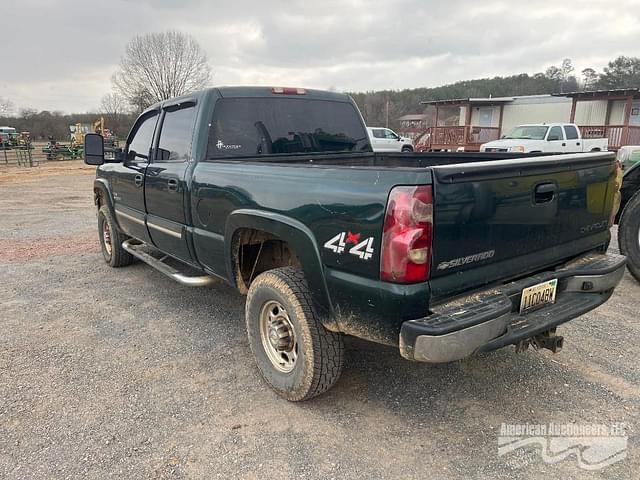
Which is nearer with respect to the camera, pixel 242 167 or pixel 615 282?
pixel 615 282

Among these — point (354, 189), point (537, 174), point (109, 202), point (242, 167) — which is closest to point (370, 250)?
point (354, 189)

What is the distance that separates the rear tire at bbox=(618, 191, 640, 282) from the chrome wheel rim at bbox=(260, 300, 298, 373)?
3.95 metres

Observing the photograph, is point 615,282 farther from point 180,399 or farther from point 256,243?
point 180,399

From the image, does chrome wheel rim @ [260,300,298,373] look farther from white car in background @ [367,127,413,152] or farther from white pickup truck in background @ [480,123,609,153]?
white car in background @ [367,127,413,152]

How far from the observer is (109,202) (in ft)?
17.9

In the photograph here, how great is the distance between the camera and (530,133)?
59.6ft

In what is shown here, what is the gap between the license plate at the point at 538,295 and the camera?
2.47 metres

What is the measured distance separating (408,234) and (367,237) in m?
0.21

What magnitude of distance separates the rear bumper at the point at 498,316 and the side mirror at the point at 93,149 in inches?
164

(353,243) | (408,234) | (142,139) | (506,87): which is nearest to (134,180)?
(142,139)

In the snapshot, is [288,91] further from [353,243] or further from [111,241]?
[111,241]

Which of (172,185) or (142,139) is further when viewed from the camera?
(142,139)

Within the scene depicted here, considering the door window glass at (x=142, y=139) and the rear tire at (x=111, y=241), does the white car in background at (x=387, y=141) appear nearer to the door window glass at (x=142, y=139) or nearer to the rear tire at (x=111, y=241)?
the rear tire at (x=111, y=241)

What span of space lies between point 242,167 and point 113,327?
209 centimetres
